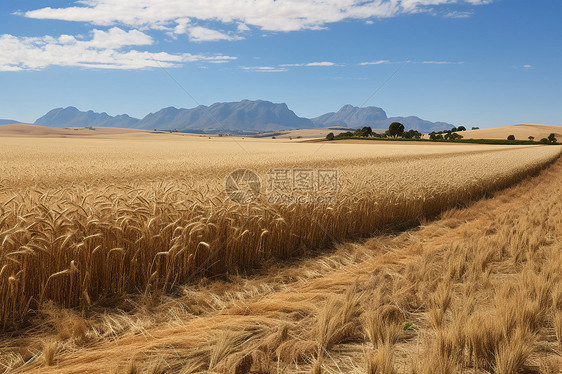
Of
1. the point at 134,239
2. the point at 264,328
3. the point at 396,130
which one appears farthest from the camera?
the point at 396,130

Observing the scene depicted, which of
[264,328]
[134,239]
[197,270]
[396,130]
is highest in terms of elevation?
[396,130]

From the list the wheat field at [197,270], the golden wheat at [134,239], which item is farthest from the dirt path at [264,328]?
the golden wheat at [134,239]

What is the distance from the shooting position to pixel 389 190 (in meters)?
7.26

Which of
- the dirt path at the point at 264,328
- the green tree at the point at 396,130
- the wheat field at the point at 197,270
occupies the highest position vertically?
the green tree at the point at 396,130

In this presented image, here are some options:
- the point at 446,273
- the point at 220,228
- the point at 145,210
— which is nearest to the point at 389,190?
the point at 446,273

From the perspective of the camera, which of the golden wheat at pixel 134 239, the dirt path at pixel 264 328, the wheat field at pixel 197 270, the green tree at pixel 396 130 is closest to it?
the dirt path at pixel 264 328

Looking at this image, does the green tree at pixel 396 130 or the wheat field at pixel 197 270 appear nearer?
the wheat field at pixel 197 270

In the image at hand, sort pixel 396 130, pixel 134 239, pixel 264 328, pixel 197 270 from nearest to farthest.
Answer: pixel 264 328 → pixel 134 239 → pixel 197 270 → pixel 396 130

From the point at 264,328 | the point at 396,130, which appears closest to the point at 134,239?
the point at 264,328

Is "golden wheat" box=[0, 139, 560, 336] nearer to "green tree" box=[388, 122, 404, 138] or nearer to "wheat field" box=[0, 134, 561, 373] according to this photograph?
"wheat field" box=[0, 134, 561, 373]

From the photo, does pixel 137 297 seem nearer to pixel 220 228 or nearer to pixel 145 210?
pixel 145 210

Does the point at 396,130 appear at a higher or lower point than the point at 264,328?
higher

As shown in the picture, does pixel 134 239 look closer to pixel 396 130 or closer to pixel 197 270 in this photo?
pixel 197 270

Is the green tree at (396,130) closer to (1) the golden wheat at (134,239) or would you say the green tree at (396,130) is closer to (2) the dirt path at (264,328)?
(1) the golden wheat at (134,239)
